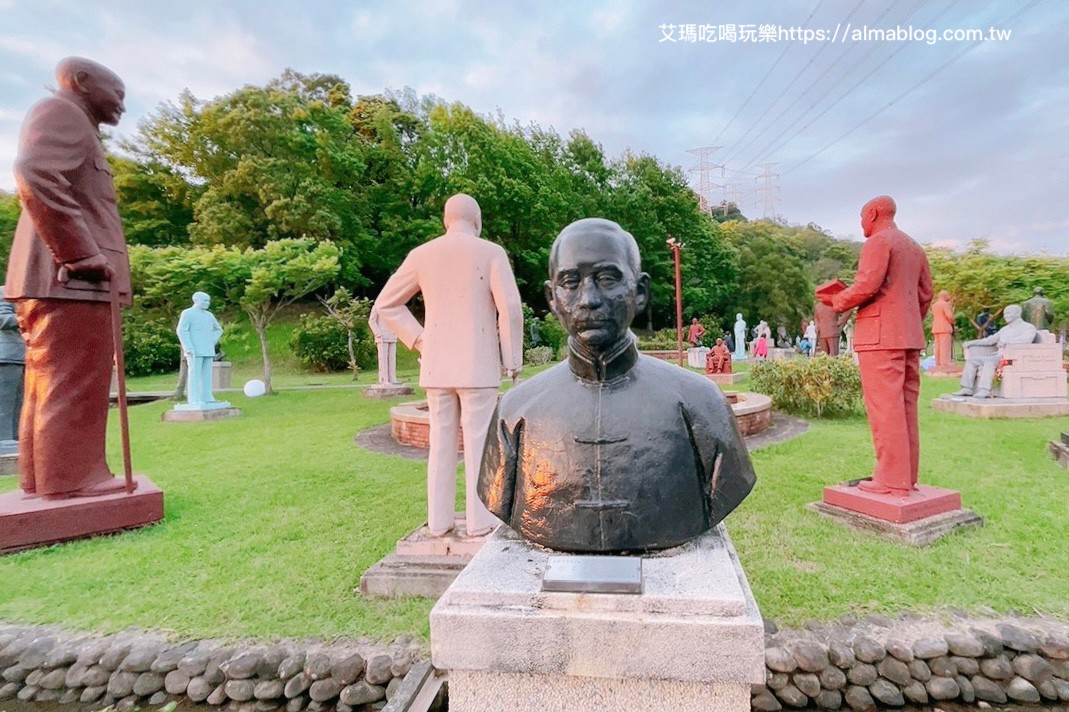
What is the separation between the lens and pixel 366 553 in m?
4.07

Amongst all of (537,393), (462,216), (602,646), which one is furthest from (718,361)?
(602,646)

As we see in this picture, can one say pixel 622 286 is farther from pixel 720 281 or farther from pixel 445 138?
pixel 720 281

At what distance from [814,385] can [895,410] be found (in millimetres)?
5580

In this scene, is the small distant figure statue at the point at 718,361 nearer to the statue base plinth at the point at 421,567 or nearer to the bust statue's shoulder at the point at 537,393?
the statue base plinth at the point at 421,567

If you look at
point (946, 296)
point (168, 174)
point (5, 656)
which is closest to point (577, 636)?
point (5, 656)

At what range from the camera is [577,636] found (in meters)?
1.61

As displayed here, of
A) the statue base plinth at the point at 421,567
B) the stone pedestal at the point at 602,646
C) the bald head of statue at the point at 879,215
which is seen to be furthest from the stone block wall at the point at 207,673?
the bald head of statue at the point at 879,215

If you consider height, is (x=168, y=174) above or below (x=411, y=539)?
above

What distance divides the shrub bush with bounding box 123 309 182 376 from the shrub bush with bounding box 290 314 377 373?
4.19 metres

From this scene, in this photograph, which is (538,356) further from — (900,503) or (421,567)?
(421,567)

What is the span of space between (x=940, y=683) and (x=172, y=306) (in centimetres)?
1557

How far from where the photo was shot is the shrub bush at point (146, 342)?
20516 mm

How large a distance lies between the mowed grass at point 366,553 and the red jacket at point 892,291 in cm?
148

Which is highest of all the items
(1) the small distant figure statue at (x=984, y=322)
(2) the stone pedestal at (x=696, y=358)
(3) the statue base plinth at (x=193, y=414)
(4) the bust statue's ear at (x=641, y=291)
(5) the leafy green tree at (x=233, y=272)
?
(5) the leafy green tree at (x=233, y=272)
